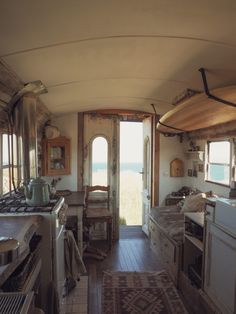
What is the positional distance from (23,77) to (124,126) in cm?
295

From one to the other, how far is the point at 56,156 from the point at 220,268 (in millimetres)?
3089

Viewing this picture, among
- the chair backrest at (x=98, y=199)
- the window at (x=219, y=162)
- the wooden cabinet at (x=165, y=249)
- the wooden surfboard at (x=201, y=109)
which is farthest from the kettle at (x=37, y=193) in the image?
the chair backrest at (x=98, y=199)

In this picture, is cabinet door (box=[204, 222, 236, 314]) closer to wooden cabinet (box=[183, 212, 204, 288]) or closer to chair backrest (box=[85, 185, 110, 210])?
wooden cabinet (box=[183, 212, 204, 288])

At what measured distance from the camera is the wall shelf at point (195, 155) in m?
4.11

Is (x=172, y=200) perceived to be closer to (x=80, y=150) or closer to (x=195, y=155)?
(x=195, y=155)

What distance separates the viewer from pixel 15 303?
827mm

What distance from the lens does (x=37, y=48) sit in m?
1.63

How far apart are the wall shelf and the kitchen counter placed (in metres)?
3.10

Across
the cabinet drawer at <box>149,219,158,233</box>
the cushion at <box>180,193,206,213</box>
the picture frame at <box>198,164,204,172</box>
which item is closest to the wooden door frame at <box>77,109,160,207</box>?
the cabinet drawer at <box>149,219,158,233</box>

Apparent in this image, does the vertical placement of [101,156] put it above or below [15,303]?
above

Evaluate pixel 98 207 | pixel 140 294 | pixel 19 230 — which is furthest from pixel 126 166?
pixel 19 230

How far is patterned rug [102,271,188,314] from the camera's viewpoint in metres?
2.53

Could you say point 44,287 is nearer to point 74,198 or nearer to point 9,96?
point 9,96

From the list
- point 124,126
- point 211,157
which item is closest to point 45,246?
point 211,157
